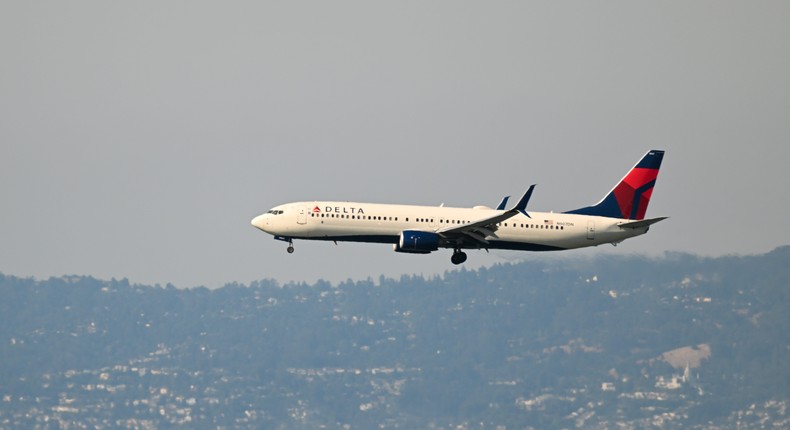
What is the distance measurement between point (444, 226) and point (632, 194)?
15.5 metres

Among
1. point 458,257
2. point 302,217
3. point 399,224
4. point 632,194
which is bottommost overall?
point 458,257

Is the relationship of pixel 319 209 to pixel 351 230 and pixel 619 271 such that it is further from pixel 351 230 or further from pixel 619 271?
pixel 619 271

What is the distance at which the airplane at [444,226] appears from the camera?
9438 cm

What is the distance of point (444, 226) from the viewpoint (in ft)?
314

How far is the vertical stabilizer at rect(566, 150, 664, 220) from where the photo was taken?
102 m

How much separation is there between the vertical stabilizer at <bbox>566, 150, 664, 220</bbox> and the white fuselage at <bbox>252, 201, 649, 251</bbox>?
3405 millimetres

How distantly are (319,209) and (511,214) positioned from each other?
12.3 m

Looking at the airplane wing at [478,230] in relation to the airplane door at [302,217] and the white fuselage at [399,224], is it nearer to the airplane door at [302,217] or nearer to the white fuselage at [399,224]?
the white fuselage at [399,224]

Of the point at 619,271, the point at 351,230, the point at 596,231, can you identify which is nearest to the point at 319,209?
the point at 351,230

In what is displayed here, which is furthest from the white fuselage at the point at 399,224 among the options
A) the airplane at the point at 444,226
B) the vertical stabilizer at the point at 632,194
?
the vertical stabilizer at the point at 632,194

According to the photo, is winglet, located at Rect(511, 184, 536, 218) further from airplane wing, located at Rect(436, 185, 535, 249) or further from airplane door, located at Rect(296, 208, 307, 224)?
airplane door, located at Rect(296, 208, 307, 224)

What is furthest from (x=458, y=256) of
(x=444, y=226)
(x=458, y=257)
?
(x=444, y=226)

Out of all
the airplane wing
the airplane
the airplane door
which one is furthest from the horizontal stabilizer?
the airplane door

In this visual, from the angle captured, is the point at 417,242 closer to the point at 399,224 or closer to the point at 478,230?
the point at 399,224
